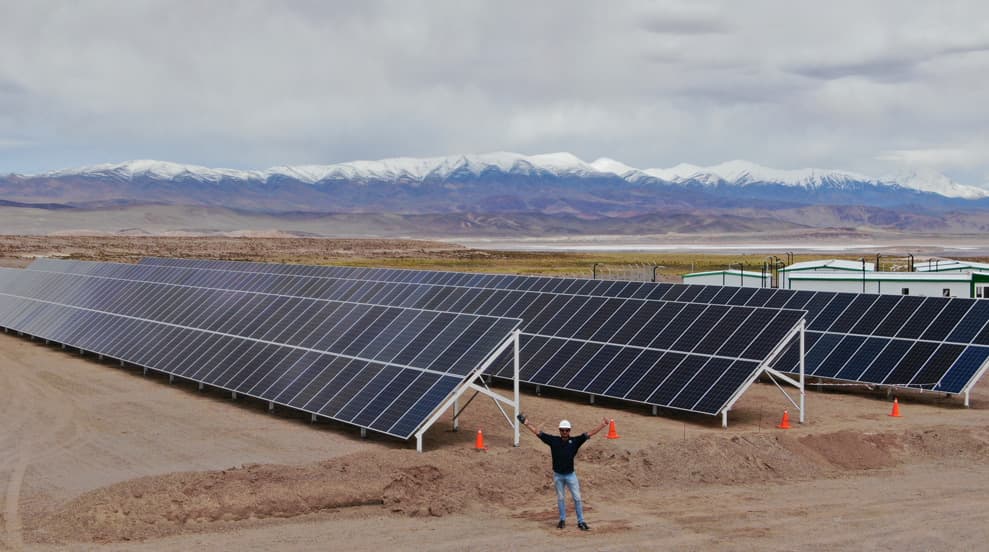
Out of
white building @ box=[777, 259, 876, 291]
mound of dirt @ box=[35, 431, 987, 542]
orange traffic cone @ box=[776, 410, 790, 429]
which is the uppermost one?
white building @ box=[777, 259, 876, 291]

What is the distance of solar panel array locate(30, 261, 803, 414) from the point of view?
26109mm

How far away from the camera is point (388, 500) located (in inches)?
715

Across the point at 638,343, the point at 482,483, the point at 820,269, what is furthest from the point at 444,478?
the point at 820,269

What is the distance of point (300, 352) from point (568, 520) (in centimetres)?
1299

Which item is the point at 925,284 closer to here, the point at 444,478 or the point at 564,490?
the point at 444,478

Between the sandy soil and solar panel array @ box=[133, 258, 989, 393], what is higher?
solar panel array @ box=[133, 258, 989, 393]

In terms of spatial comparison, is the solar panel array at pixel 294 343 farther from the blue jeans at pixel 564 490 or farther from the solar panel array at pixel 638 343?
the blue jeans at pixel 564 490

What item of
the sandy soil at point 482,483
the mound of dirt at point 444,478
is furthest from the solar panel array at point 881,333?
the mound of dirt at point 444,478

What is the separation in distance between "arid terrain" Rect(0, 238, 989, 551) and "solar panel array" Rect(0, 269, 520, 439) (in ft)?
2.80

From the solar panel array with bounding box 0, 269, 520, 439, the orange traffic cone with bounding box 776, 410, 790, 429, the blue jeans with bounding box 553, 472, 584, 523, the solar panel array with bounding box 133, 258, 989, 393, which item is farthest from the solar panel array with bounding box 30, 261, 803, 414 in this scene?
the blue jeans with bounding box 553, 472, 584, 523

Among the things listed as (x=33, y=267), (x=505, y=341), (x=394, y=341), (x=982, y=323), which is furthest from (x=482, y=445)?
(x=33, y=267)

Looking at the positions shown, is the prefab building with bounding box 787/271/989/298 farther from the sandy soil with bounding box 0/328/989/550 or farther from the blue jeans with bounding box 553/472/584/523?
the blue jeans with bounding box 553/472/584/523

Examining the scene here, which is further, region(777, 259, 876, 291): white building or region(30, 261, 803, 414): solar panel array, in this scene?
region(777, 259, 876, 291): white building

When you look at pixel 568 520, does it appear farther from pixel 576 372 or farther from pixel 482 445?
pixel 576 372
